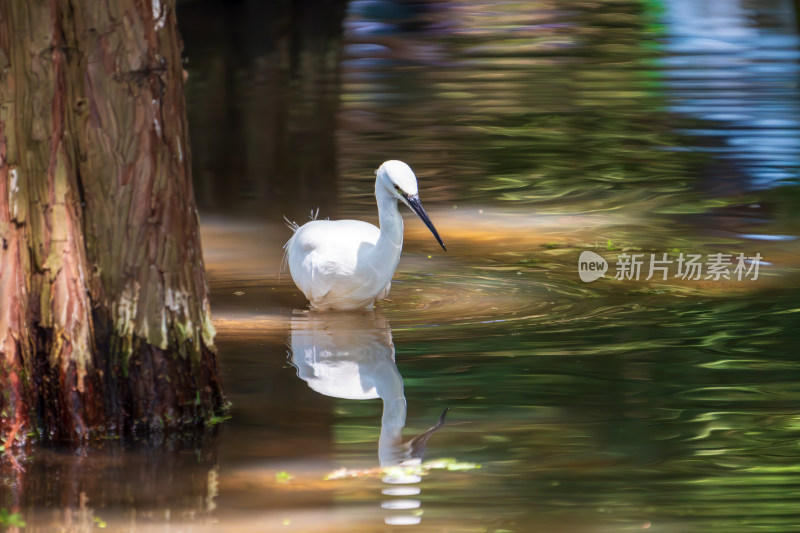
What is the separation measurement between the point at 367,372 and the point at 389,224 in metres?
1.40

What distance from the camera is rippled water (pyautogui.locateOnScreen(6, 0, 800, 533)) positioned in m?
5.65

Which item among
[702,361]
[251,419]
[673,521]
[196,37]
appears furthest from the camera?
[196,37]

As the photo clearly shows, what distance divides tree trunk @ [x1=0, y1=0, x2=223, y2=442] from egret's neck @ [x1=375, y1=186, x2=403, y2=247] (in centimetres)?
259

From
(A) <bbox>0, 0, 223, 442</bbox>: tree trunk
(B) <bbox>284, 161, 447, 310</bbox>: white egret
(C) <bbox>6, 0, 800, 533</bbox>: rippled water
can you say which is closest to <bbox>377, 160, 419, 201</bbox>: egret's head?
(B) <bbox>284, 161, 447, 310</bbox>: white egret

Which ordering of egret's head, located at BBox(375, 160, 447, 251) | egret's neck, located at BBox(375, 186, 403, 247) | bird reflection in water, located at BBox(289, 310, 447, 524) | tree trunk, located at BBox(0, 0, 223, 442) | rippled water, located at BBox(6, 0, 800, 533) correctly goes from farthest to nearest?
egret's neck, located at BBox(375, 186, 403, 247) < egret's head, located at BBox(375, 160, 447, 251) < tree trunk, located at BBox(0, 0, 223, 442) < bird reflection in water, located at BBox(289, 310, 447, 524) < rippled water, located at BBox(6, 0, 800, 533)

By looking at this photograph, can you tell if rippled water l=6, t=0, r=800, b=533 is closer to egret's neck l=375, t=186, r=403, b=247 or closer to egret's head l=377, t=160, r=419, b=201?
egret's neck l=375, t=186, r=403, b=247

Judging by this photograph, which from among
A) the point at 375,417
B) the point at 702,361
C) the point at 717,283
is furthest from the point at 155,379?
the point at 717,283

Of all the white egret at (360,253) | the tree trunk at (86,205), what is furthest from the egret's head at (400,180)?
the tree trunk at (86,205)

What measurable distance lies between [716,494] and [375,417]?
1.81m

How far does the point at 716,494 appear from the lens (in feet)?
18.6

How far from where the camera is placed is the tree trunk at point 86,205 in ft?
19.6

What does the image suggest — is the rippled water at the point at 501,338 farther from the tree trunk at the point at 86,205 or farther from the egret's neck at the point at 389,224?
the egret's neck at the point at 389,224

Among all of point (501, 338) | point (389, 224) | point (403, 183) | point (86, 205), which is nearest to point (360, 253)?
point (389, 224)

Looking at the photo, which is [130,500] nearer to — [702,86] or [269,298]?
[269,298]
